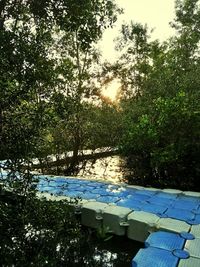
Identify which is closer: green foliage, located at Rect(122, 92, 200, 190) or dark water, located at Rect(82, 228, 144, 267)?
dark water, located at Rect(82, 228, 144, 267)

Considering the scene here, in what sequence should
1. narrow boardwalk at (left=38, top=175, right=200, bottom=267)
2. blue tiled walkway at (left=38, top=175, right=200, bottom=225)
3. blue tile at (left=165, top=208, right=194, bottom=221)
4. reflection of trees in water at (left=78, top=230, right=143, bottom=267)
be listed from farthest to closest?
1. blue tiled walkway at (left=38, top=175, right=200, bottom=225)
2. blue tile at (left=165, top=208, right=194, bottom=221)
3. reflection of trees in water at (left=78, top=230, right=143, bottom=267)
4. narrow boardwalk at (left=38, top=175, right=200, bottom=267)

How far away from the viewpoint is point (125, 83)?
16.8m

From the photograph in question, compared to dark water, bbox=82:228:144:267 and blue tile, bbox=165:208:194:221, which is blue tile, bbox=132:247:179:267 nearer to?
dark water, bbox=82:228:144:267

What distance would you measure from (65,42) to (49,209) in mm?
7977

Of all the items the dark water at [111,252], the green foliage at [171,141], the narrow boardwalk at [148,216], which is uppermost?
the green foliage at [171,141]

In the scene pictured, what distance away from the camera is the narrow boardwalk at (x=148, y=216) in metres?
3.74

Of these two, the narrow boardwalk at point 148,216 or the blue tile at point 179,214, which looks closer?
the narrow boardwalk at point 148,216

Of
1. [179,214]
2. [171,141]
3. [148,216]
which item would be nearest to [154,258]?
[148,216]

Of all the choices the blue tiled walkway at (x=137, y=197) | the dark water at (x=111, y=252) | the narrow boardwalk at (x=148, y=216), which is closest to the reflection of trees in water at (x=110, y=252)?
the dark water at (x=111, y=252)

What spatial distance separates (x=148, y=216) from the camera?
4871 millimetres

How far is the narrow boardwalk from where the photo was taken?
12.3 ft

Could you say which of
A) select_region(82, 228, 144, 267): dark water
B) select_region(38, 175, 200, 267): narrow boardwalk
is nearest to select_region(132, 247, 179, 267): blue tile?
select_region(38, 175, 200, 267): narrow boardwalk

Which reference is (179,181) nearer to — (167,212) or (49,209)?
(167,212)

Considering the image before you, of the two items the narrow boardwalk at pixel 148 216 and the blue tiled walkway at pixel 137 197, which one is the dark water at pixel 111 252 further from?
the blue tiled walkway at pixel 137 197
